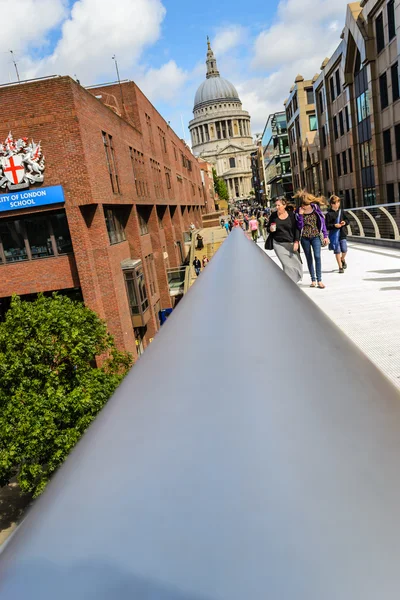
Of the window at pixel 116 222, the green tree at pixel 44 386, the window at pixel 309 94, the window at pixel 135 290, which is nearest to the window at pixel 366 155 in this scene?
the window at pixel 116 222

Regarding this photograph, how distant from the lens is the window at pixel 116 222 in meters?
22.3

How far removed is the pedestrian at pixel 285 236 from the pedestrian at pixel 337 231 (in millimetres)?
2010

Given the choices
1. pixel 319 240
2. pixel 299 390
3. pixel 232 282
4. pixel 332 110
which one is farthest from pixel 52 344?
pixel 332 110

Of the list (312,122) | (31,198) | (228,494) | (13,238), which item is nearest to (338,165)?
(312,122)

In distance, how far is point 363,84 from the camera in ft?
A: 95.6

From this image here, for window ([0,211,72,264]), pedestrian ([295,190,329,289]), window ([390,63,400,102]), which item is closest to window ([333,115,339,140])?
window ([390,63,400,102])

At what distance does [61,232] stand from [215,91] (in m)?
155

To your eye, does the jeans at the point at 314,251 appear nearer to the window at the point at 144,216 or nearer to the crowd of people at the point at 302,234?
the crowd of people at the point at 302,234

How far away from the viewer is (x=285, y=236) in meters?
6.77

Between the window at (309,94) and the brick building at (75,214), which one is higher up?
Answer: the window at (309,94)

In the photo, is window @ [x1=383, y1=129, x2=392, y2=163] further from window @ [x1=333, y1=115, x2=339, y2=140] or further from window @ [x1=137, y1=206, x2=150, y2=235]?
window @ [x1=137, y1=206, x2=150, y2=235]

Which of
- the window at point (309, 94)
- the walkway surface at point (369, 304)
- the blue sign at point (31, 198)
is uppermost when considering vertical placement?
the window at point (309, 94)

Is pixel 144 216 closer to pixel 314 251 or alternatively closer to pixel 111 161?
pixel 111 161

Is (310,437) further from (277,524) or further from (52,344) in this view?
(52,344)
